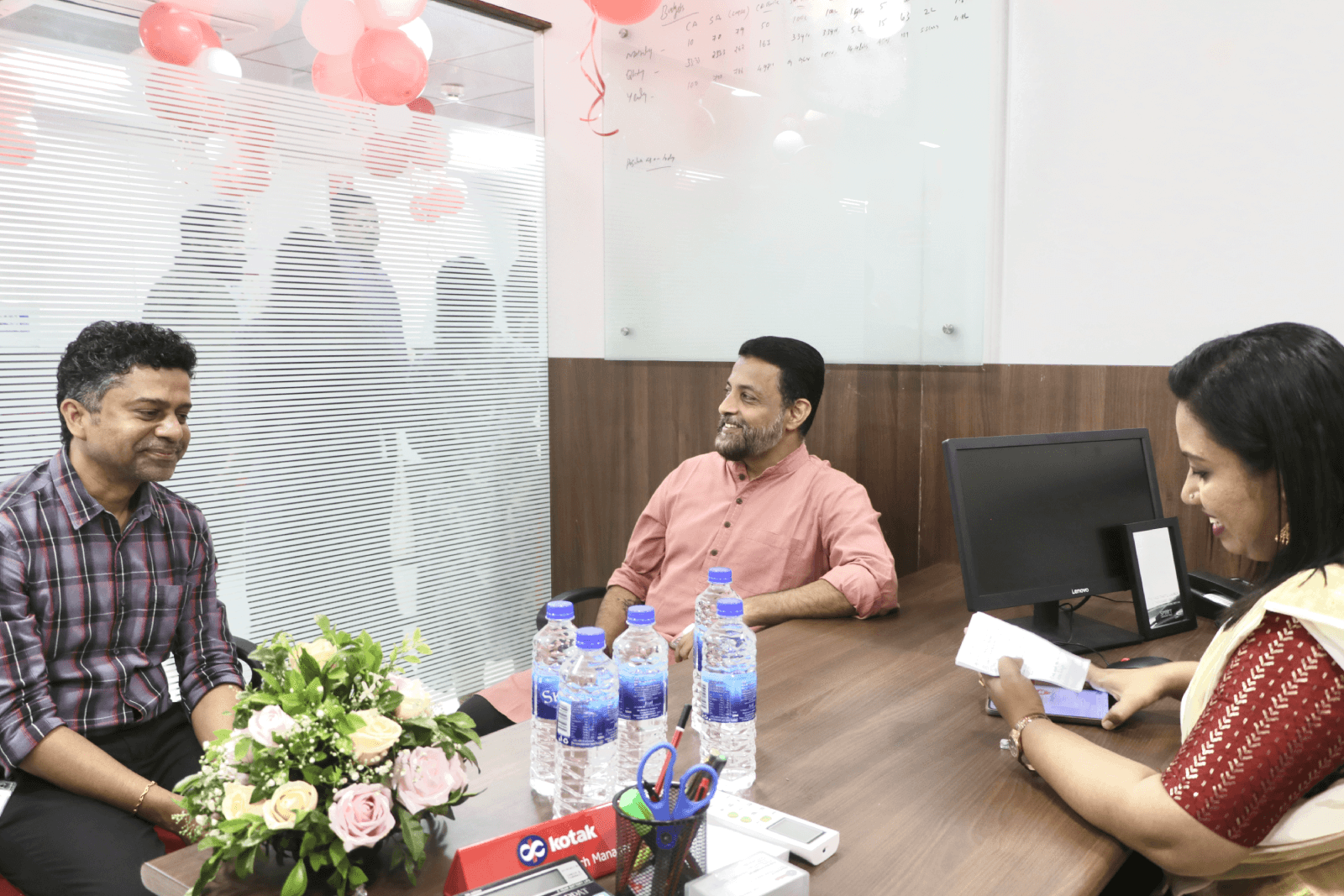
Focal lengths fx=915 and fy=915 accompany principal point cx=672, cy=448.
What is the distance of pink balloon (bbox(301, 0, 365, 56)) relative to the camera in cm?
272

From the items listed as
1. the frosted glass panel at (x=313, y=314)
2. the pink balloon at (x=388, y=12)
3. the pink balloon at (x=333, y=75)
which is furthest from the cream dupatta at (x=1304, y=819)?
the pink balloon at (x=333, y=75)

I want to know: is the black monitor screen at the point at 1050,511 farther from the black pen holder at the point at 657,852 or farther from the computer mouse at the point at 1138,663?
the black pen holder at the point at 657,852

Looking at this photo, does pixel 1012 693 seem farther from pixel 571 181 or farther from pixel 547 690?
pixel 571 181

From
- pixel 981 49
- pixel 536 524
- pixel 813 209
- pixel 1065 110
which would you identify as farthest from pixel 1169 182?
pixel 536 524

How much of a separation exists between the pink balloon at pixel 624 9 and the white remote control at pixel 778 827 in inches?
95.3

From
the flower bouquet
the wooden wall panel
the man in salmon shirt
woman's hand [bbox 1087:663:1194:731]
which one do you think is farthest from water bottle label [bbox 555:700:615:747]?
the wooden wall panel

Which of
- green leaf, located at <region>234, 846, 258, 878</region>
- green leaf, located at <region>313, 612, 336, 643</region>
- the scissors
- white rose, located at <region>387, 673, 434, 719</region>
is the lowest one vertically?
green leaf, located at <region>234, 846, 258, 878</region>

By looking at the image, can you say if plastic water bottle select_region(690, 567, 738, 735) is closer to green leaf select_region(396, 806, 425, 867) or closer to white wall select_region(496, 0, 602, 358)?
green leaf select_region(396, 806, 425, 867)

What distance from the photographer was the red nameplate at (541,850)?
3.35 ft

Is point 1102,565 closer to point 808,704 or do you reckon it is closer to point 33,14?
point 808,704

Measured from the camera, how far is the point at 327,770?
1041mm

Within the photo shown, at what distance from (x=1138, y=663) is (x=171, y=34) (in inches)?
112

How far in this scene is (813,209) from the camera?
2861mm

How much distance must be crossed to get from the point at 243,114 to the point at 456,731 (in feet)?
7.30
